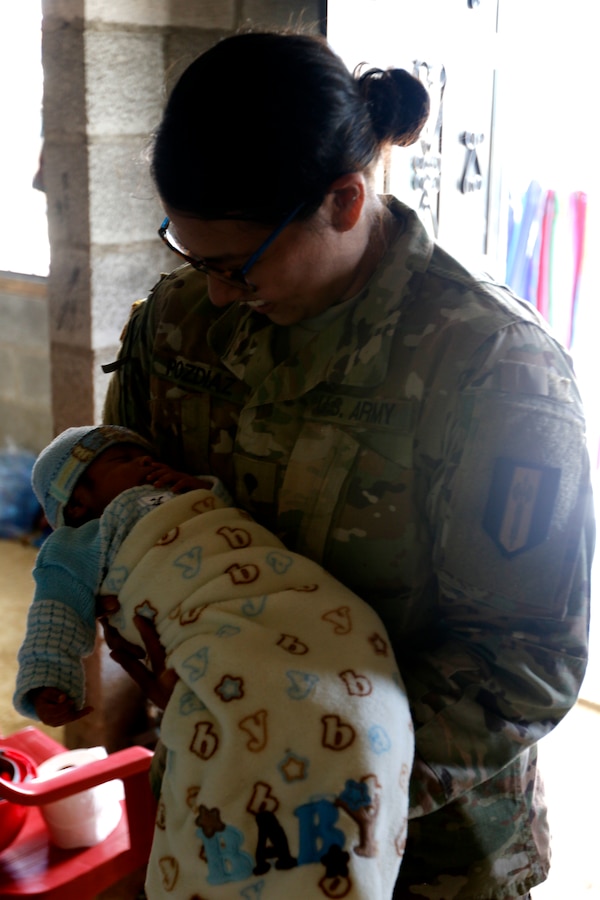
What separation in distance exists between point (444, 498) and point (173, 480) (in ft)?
1.51

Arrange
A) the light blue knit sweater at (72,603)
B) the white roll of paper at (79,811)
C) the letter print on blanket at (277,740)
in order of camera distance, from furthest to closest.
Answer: the white roll of paper at (79,811)
the light blue knit sweater at (72,603)
the letter print on blanket at (277,740)

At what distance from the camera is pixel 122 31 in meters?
2.22

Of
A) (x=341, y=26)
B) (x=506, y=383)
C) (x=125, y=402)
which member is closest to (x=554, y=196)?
(x=341, y=26)

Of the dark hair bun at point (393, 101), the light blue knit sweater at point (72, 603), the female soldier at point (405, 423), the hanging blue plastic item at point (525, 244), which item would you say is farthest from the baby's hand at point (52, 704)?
the hanging blue plastic item at point (525, 244)

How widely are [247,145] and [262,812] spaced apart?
2.42 feet

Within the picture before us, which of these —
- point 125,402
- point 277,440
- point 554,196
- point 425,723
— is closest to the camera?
point 425,723

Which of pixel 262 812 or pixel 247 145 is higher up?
pixel 247 145

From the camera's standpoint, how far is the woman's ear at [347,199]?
1.12m

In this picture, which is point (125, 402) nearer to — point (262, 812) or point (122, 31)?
point (262, 812)

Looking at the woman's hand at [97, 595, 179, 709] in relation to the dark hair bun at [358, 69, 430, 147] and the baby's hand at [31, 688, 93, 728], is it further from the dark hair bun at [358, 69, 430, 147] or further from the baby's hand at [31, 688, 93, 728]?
the dark hair bun at [358, 69, 430, 147]

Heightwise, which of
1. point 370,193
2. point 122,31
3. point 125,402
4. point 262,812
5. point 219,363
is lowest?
point 262,812

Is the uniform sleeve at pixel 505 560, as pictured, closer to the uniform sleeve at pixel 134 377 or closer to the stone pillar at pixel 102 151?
the uniform sleeve at pixel 134 377

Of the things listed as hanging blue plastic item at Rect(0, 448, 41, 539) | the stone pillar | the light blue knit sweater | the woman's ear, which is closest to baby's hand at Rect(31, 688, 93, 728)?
the light blue knit sweater

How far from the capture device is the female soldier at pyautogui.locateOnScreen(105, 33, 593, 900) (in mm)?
1047
